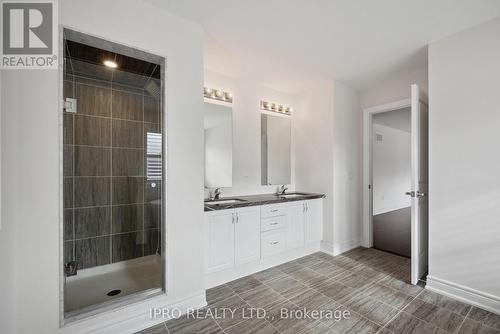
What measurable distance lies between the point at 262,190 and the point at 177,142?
6.19 ft

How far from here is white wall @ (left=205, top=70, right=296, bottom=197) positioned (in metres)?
3.14

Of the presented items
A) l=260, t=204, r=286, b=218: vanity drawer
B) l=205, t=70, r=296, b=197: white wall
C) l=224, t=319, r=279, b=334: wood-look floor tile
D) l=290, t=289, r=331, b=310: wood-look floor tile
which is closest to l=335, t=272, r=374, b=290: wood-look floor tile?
l=290, t=289, r=331, b=310: wood-look floor tile

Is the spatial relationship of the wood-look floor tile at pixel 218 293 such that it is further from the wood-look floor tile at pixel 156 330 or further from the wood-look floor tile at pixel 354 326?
the wood-look floor tile at pixel 354 326

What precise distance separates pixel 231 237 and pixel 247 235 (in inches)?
8.8

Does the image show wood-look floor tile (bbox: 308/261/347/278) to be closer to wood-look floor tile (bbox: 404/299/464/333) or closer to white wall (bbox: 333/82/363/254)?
white wall (bbox: 333/82/363/254)

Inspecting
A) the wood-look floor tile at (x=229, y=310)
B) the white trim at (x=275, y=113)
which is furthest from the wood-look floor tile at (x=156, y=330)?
the white trim at (x=275, y=113)

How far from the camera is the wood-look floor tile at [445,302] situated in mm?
1919

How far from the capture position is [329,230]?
3264 millimetres

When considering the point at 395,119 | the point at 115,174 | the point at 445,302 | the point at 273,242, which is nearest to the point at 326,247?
the point at 273,242

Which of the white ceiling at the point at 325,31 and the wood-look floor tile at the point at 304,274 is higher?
the white ceiling at the point at 325,31

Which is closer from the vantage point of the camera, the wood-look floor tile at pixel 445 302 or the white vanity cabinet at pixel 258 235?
the wood-look floor tile at pixel 445 302

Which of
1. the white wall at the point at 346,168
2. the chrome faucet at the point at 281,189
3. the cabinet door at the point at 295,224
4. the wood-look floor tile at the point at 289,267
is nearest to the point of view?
the wood-look floor tile at the point at 289,267

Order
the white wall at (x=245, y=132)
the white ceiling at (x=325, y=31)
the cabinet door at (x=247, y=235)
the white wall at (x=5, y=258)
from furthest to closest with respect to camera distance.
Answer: the white wall at (x=245, y=132) → the cabinet door at (x=247, y=235) → the white ceiling at (x=325, y=31) → the white wall at (x=5, y=258)

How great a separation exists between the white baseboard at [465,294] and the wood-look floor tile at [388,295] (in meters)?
0.35
